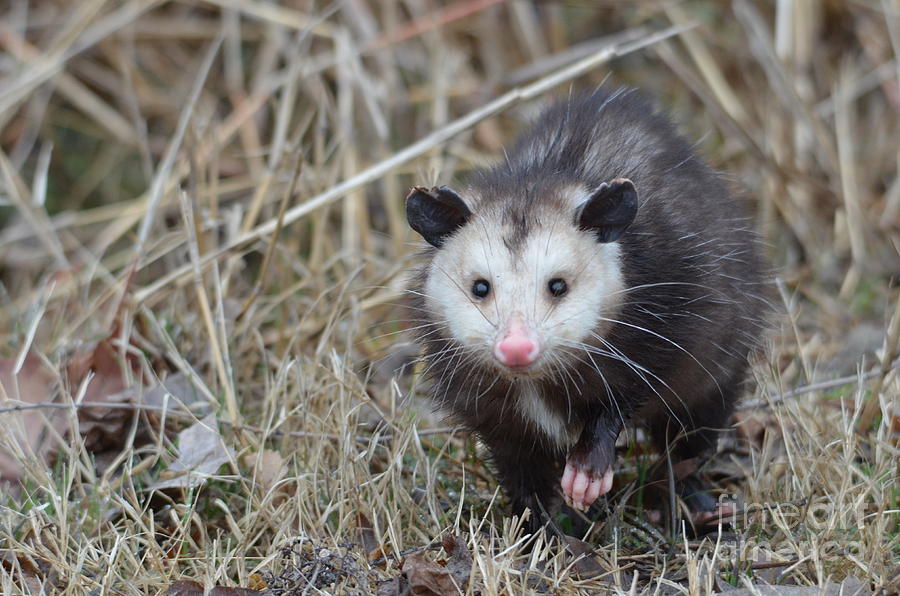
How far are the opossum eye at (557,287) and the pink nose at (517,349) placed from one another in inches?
7.8

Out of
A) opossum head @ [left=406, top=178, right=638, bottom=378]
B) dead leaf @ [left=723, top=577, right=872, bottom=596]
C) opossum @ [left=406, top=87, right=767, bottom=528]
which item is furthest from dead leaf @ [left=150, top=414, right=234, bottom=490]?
dead leaf @ [left=723, top=577, right=872, bottom=596]

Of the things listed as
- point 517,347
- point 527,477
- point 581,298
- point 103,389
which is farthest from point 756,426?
point 103,389

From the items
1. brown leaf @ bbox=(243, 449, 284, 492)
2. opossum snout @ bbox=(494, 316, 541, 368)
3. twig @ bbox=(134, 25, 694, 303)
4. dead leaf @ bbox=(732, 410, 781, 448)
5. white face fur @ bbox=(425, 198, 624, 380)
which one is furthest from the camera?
twig @ bbox=(134, 25, 694, 303)

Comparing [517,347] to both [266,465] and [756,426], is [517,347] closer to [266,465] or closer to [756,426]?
[266,465]

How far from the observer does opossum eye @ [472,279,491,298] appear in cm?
275

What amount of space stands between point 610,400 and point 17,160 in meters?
3.84

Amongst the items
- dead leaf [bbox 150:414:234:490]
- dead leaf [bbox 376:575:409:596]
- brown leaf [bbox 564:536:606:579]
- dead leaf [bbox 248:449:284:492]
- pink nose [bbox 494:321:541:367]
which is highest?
pink nose [bbox 494:321:541:367]

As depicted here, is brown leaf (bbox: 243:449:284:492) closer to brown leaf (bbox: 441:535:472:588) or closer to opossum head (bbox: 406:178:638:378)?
brown leaf (bbox: 441:535:472:588)

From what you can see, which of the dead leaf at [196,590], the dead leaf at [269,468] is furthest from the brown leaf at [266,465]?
the dead leaf at [196,590]

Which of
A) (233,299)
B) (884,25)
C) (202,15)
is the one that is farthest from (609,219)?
(202,15)

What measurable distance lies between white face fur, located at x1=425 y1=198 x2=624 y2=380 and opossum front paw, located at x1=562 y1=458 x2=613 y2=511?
31cm

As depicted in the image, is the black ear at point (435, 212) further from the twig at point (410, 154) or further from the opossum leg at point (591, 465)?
the twig at point (410, 154)

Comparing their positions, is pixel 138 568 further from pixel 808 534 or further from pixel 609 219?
pixel 808 534

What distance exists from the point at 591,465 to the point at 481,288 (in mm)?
545
